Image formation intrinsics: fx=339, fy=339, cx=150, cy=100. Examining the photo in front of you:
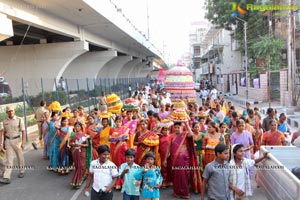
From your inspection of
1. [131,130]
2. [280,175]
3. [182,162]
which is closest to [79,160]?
[131,130]

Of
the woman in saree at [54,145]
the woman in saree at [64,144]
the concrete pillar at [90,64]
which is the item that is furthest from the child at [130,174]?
the concrete pillar at [90,64]

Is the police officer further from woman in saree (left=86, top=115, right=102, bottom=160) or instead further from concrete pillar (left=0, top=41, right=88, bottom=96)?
concrete pillar (left=0, top=41, right=88, bottom=96)

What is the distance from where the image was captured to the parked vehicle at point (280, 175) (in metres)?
3.38

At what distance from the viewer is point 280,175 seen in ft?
12.4

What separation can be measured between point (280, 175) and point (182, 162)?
6.66 feet

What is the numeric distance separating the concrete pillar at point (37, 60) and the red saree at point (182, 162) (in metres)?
13.9

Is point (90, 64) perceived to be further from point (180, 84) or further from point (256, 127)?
point (256, 127)

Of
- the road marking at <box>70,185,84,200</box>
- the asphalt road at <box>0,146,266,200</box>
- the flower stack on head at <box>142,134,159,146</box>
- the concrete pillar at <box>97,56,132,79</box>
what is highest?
the concrete pillar at <box>97,56,132,79</box>

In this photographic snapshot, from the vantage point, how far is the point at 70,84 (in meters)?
17.6

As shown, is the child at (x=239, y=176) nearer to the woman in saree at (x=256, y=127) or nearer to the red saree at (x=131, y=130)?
the woman in saree at (x=256, y=127)

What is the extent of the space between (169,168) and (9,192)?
3.02 meters

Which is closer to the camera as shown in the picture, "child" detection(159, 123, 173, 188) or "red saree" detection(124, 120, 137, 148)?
"child" detection(159, 123, 173, 188)

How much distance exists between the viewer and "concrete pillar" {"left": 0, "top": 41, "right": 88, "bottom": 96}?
1875 cm

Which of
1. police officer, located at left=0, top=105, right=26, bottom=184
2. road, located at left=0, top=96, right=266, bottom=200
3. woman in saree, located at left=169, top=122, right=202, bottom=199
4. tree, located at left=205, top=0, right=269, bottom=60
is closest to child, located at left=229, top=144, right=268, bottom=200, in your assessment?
woman in saree, located at left=169, top=122, right=202, bottom=199
